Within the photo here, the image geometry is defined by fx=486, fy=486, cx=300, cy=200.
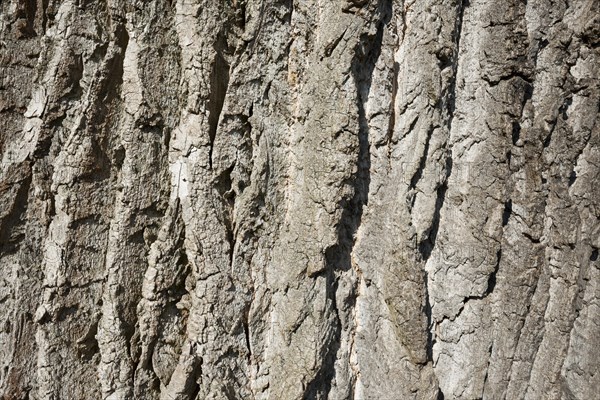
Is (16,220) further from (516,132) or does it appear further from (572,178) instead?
(572,178)

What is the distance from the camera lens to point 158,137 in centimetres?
119

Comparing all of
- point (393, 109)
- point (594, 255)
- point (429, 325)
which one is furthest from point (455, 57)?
point (594, 255)

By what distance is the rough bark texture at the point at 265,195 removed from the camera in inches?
45.1

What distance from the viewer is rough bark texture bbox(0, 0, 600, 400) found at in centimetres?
114

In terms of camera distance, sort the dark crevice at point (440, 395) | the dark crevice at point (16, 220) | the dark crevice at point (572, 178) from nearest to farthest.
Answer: the dark crevice at point (16, 220), the dark crevice at point (440, 395), the dark crevice at point (572, 178)

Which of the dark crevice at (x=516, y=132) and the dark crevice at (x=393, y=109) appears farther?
the dark crevice at (x=516, y=132)

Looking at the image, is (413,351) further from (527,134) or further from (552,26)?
(552,26)

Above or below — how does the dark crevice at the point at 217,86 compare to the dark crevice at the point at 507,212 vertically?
above

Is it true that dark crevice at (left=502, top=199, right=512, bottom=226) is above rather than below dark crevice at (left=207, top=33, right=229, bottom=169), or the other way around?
below

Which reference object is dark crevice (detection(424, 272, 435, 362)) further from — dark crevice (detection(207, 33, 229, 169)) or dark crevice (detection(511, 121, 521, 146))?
dark crevice (detection(207, 33, 229, 169))

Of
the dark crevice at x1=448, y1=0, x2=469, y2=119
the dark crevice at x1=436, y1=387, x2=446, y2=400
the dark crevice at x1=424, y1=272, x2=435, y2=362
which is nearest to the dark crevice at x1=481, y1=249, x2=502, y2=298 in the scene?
the dark crevice at x1=424, y1=272, x2=435, y2=362

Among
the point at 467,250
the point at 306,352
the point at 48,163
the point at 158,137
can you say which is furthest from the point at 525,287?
the point at 48,163

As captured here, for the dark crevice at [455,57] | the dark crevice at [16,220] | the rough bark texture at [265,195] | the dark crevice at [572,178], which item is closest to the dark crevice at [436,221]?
the rough bark texture at [265,195]

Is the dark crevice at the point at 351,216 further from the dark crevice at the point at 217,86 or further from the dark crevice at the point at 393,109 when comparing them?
the dark crevice at the point at 217,86
